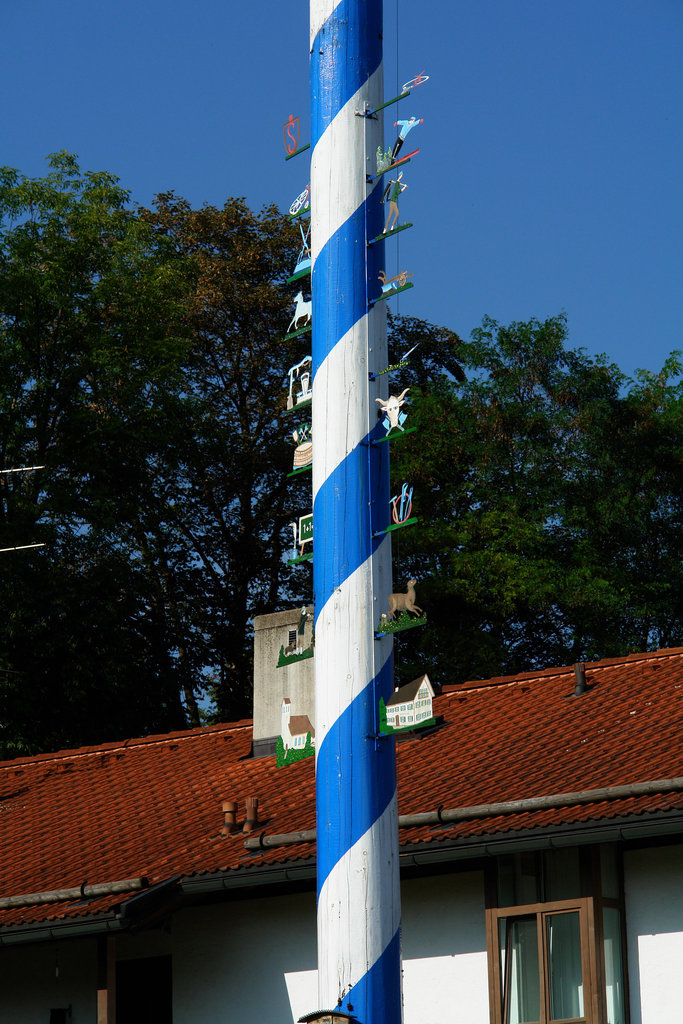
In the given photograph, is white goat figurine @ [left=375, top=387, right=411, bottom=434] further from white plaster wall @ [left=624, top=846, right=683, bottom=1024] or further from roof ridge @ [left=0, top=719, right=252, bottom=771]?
roof ridge @ [left=0, top=719, right=252, bottom=771]

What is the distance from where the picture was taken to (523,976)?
45.7ft

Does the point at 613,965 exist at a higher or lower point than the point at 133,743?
lower

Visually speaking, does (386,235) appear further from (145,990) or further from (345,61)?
(145,990)

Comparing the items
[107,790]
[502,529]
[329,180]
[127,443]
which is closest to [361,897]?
→ [329,180]

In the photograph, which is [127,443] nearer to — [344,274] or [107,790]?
[107,790]

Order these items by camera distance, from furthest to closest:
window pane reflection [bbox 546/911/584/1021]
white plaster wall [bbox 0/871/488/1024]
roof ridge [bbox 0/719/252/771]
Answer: roof ridge [bbox 0/719/252/771]
white plaster wall [bbox 0/871/488/1024]
window pane reflection [bbox 546/911/584/1021]

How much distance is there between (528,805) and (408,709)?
19.3 ft

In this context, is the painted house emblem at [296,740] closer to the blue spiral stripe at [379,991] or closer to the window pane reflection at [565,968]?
the blue spiral stripe at [379,991]

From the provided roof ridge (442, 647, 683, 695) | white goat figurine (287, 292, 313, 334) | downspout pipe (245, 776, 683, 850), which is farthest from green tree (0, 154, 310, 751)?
white goat figurine (287, 292, 313, 334)

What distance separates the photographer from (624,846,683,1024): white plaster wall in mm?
13359

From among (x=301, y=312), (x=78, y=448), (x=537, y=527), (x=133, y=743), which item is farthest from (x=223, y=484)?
(x=301, y=312)

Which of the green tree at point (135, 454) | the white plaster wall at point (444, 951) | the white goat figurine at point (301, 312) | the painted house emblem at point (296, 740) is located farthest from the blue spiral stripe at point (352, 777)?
the green tree at point (135, 454)

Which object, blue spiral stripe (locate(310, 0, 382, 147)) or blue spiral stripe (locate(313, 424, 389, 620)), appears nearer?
blue spiral stripe (locate(313, 424, 389, 620))

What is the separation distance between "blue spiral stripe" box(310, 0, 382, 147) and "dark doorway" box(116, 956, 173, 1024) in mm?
9826
